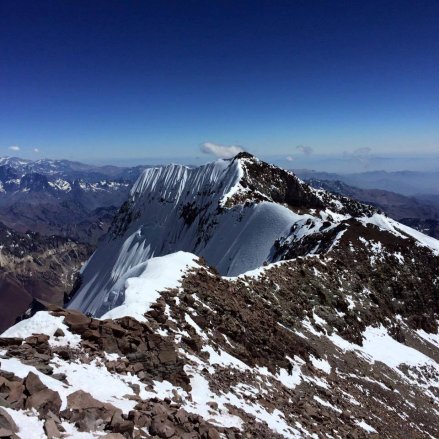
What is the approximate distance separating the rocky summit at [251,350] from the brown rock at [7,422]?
3 cm

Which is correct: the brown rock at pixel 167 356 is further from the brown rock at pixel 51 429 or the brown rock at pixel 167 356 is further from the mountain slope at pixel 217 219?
the mountain slope at pixel 217 219

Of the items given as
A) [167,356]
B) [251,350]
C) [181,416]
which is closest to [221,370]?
[167,356]

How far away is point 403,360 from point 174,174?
14401cm

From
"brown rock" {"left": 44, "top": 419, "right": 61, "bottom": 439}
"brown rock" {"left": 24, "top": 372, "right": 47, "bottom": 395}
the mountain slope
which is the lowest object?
the mountain slope

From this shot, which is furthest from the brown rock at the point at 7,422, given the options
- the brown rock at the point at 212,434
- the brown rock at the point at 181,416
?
the brown rock at the point at 212,434

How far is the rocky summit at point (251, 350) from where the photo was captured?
459 inches

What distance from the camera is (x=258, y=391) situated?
19.1 meters

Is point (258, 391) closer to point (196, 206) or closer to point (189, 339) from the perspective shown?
point (189, 339)

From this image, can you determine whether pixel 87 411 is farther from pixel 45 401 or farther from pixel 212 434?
pixel 212 434

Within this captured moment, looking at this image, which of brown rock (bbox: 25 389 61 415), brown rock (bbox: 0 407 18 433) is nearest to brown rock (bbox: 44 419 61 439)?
brown rock (bbox: 25 389 61 415)

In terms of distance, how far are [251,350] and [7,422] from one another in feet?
Answer: 55.0

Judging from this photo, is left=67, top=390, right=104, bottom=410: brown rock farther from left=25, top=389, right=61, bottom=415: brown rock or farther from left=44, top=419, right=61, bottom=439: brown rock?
left=44, top=419, right=61, bottom=439: brown rock

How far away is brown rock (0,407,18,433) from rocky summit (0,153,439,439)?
29 millimetres

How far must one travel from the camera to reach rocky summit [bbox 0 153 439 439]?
11664mm
